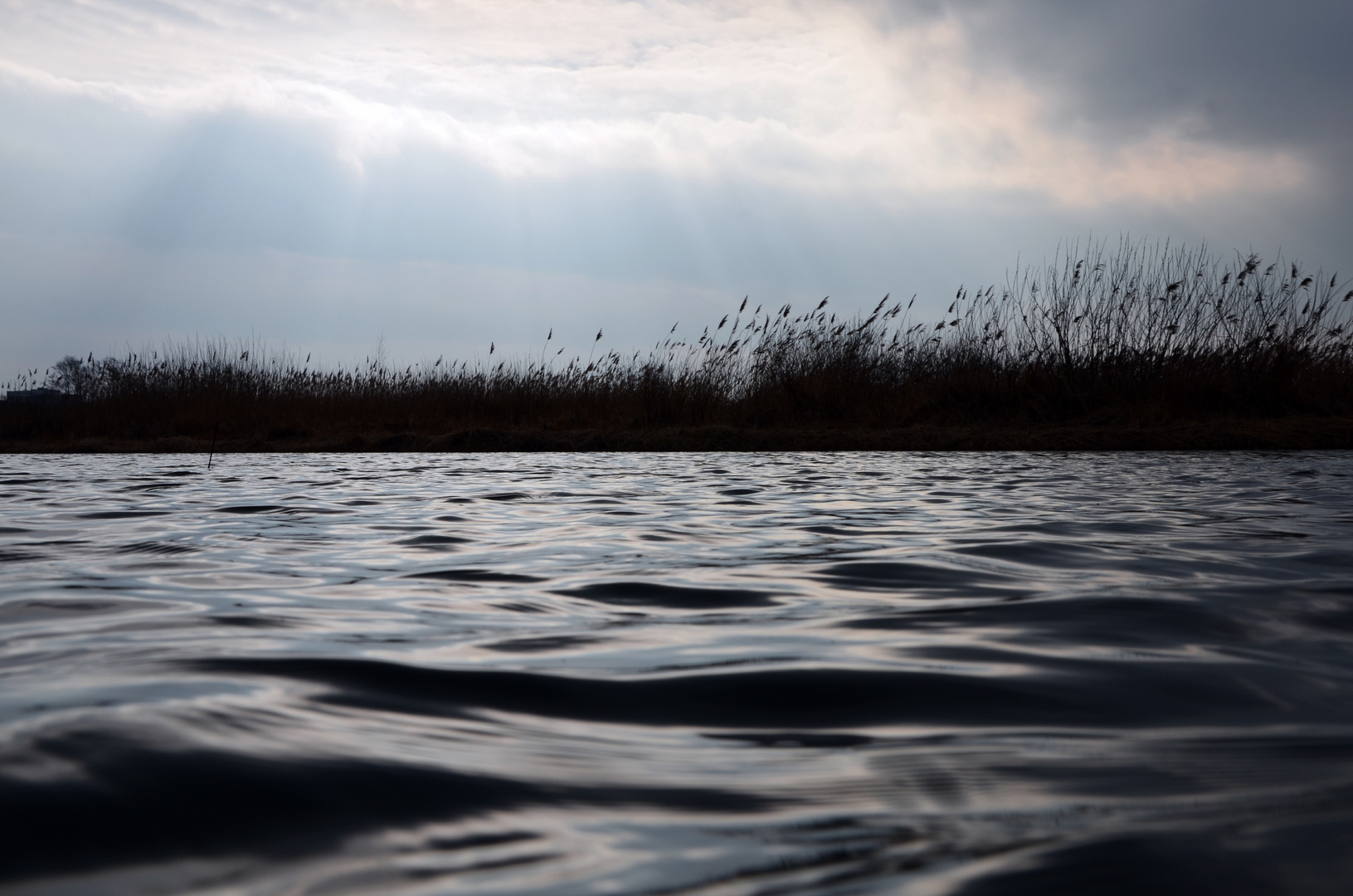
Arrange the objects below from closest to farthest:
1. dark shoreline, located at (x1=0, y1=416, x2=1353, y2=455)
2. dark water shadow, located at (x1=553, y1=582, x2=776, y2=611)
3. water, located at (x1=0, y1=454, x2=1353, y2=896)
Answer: water, located at (x1=0, y1=454, x2=1353, y2=896) < dark water shadow, located at (x1=553, y1=582, x2=776, y2=611) < dark shoreline, located at (x1=0, y1=416, x2=1353, y2=455)

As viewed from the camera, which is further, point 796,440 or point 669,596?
point 796,440

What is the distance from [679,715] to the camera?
4.50ft

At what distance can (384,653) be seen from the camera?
176 cm

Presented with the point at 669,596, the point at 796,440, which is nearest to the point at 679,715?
the point at 669,596

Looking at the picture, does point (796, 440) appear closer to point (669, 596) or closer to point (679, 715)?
point (669, 596)

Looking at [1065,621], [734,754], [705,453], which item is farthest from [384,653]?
[705,453]

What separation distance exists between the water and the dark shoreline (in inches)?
336

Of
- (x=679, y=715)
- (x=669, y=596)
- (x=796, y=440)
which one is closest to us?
(x=679, y=715)

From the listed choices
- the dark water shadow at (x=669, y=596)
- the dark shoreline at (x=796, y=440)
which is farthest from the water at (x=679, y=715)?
the dark shoreline at (x=796, y=440)

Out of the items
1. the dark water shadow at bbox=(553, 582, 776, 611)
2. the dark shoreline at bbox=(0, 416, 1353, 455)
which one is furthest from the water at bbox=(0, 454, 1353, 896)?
the dark shoreline at bbox=(0, 416, 1353, 455)

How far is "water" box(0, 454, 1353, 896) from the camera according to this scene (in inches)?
33.9

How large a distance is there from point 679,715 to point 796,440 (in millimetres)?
11391

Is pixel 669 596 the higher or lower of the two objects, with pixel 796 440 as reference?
lower

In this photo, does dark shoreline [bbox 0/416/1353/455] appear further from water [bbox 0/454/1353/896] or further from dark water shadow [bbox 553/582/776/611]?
dark water shadow [bbox 553/582/776/611]
